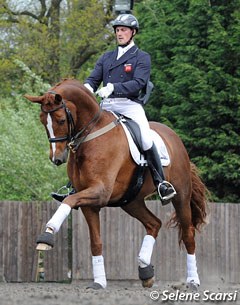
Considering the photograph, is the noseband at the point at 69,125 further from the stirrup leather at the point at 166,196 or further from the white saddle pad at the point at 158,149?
the stirrup leather at the point at 166,196

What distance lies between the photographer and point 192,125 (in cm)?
2158

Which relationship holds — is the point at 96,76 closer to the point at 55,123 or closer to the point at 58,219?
the point at 55,123

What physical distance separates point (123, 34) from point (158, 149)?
1.69m

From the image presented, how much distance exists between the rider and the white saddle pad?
149 mm

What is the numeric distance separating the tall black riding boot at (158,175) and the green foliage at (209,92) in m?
7.81

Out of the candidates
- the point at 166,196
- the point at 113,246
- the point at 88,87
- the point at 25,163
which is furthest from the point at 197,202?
the point at 25,163

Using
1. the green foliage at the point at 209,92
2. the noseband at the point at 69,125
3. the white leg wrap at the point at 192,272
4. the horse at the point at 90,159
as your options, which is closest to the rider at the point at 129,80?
the horse at the point at 90,159

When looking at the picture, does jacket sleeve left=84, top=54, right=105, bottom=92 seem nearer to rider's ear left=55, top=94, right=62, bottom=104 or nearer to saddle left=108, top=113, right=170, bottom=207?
saddle left=108, top=113, right=170, bottom=207

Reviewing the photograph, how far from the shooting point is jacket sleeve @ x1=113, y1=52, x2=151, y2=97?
40.0 ft

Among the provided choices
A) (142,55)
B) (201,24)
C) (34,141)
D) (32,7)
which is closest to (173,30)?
(201,24)

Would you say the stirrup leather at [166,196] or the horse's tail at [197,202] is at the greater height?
the stirrup leather at [166,196]

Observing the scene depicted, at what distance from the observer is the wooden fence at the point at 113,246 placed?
18938mm

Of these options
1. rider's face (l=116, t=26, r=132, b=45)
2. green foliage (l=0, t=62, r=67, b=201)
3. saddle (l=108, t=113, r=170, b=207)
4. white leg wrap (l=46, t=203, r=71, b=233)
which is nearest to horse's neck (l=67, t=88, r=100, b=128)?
saddle (l=108, t=113, r=170, b=207)

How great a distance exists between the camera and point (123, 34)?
40.8 ft
